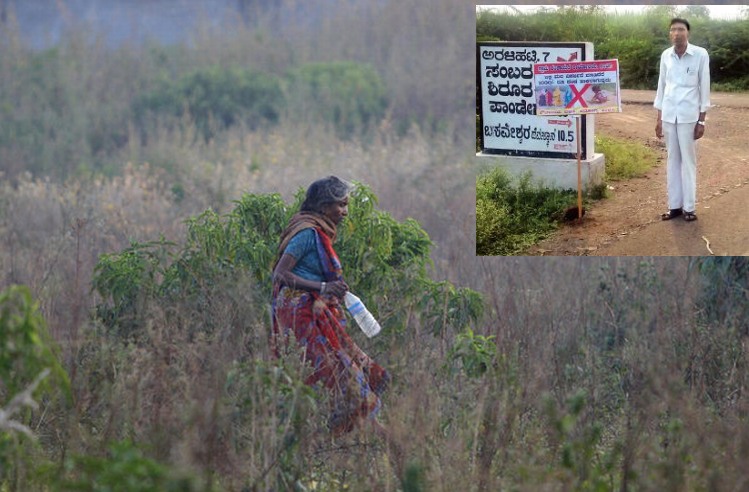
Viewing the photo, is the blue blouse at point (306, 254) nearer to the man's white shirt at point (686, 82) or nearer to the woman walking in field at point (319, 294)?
the woman walking in field at point (319, 294)

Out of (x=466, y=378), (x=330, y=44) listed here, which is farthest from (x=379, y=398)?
(x=330, y=44)

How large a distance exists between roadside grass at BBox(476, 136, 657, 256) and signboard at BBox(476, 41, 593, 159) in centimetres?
23

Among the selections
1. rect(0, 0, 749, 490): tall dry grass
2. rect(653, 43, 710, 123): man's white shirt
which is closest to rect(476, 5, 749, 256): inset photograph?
rect(653, 43, 710, 123): man's white shirt

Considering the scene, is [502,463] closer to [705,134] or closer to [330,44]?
[705,134]

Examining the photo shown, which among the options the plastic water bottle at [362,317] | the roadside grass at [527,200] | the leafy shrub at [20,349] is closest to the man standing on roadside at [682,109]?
the roadside grass at [527,200]

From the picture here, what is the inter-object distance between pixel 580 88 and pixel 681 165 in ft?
3.18

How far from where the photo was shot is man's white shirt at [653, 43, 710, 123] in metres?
8.73

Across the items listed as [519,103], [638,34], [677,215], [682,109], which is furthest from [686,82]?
[519,103]

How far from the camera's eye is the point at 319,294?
22.3 feet

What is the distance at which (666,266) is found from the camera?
32.8 ft

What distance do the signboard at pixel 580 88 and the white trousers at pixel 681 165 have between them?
0.61 m

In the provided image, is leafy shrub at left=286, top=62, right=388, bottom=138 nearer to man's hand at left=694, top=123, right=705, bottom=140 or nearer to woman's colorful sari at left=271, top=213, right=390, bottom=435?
man's hand at left=694, top=123, right=705, bottom=140

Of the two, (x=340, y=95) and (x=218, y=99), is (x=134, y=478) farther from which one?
(x=218, y=99)

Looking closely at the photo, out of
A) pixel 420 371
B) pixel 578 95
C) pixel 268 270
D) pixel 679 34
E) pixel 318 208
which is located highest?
pixel 679 34
